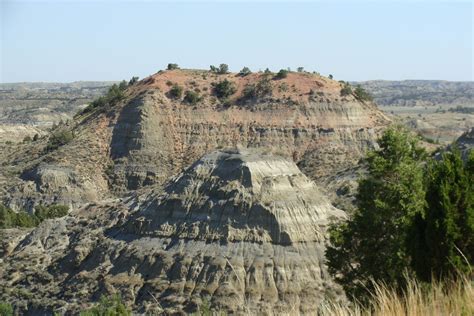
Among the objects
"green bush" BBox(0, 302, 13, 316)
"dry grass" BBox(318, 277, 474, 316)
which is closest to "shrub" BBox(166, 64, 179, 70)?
"green bush" BBox(0, 302, 13, 316)

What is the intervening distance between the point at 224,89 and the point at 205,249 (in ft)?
162

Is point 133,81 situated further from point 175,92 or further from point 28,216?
point 28,216

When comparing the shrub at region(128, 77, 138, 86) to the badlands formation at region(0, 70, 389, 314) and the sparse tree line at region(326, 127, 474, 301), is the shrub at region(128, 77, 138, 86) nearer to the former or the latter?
the badlands formation at region(0, 70, 389, 314)

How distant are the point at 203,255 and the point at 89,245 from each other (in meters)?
9.01

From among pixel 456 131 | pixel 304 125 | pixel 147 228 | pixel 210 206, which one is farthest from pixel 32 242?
pixel 456 131

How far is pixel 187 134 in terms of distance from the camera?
8625 cm

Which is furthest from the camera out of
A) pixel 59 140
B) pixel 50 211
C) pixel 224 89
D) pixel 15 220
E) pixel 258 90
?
pixel 224 89

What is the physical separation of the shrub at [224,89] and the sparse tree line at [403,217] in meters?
61.9

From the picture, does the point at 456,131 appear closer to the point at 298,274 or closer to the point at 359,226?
the point at 298,274

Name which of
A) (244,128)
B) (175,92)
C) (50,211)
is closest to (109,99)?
(175,92)

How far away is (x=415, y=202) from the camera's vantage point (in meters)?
25.5

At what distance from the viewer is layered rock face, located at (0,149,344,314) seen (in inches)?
1592

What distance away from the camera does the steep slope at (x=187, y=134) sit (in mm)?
79375

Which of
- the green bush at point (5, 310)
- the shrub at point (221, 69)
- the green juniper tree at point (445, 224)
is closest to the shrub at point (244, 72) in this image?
the shrub at point (221, 69)
